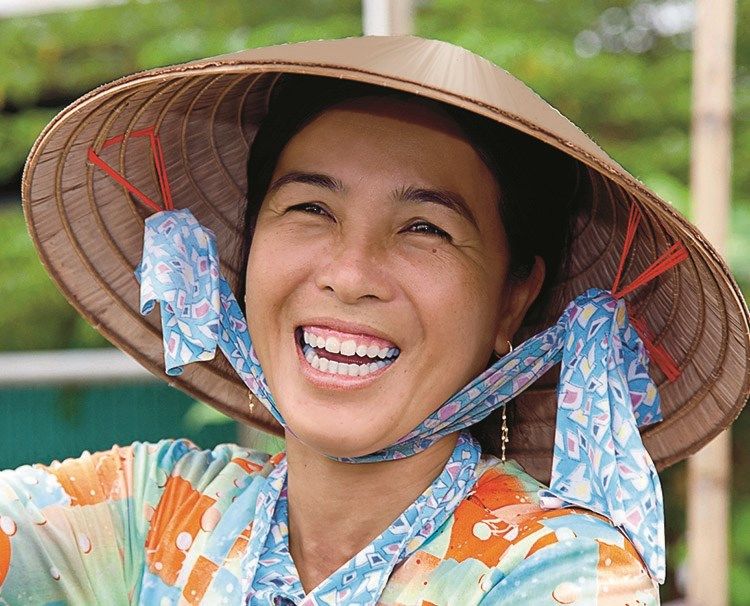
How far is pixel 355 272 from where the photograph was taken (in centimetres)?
156

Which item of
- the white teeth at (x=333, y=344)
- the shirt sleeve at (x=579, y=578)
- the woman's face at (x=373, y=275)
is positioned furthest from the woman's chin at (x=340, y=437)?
the shirt sleeve at (x=579, y=578)

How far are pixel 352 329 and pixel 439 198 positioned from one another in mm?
229

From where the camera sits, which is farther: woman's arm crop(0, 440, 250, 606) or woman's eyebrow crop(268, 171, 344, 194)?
woman's arm crop(0, 440, 250, 606)

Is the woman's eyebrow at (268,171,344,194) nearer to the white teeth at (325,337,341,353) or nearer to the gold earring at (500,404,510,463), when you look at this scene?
the white teeth at (325,337,341,353)

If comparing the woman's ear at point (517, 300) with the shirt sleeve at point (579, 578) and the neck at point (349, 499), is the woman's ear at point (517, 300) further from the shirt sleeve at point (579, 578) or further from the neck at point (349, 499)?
the shirt sleeve at point (579, 578)

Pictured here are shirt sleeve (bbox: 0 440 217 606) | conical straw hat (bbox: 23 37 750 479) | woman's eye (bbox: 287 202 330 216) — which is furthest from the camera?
shirt sleeve (bbox: 0 440 217 606)

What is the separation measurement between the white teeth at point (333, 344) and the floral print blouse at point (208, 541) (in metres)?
0.30

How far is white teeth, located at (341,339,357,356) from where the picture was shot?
1593 mm

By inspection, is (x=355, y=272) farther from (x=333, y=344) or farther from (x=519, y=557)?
(x=519, y=557)

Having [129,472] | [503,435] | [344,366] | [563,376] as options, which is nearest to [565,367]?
[563,376]

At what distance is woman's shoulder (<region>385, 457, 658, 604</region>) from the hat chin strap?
0.10ft

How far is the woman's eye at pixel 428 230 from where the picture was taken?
1638 mm

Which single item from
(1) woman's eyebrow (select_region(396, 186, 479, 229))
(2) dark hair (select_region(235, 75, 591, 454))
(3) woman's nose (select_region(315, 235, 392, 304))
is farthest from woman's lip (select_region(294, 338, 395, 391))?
(2) dark hair (select_region(235, 75, 591, 454))

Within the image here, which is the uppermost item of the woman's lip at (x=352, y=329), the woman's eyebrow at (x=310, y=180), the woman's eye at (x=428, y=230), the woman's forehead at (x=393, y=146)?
the woman's forehead at (x=393, y=146)
